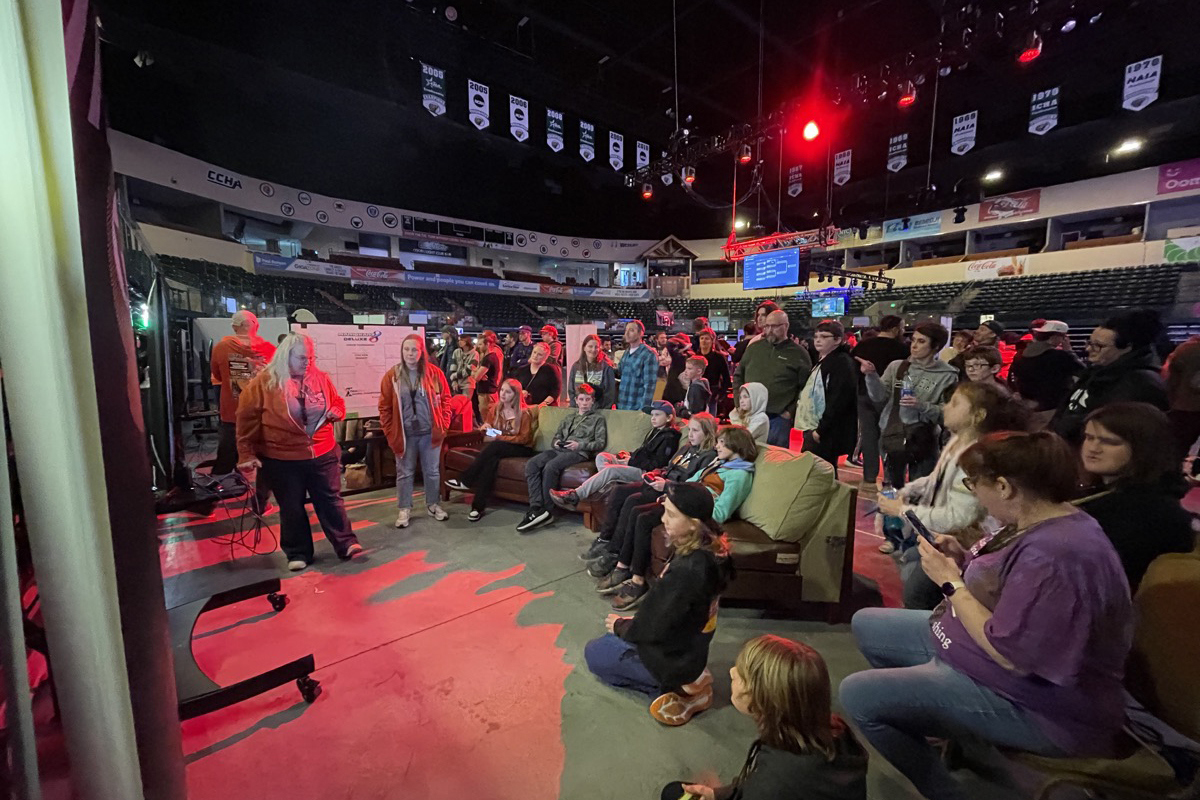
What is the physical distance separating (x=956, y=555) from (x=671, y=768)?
1.30 meters

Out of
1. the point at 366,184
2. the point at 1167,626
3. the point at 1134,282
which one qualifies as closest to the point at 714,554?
the point at 1167,626

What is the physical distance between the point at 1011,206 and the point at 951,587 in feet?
69.5

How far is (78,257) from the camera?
548 mm

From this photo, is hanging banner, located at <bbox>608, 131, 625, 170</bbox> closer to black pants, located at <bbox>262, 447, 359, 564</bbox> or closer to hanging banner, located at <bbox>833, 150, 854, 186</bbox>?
hanging banner, located at <bbox>833, 150, 854, 186</bbox>

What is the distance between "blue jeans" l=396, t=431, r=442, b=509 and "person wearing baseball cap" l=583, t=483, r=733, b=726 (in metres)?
2.65

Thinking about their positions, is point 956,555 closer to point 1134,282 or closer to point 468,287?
point 1134,282

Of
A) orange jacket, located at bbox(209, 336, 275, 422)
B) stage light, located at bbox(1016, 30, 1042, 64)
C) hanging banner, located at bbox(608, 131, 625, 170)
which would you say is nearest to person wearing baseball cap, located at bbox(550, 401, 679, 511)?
orange jacket, located at bbox(209, 336, 275, 422)

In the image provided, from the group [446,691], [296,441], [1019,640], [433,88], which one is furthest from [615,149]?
[1019,640]

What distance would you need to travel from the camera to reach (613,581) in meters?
3.05

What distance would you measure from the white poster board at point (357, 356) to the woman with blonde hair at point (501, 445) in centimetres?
117

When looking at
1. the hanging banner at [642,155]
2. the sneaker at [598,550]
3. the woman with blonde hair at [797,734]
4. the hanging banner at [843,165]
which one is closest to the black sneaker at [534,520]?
the sneaker at [598,550]

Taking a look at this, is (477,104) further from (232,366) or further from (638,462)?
(638,462)

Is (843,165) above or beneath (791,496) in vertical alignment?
above

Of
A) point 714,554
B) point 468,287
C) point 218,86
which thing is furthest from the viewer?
point 468,287
